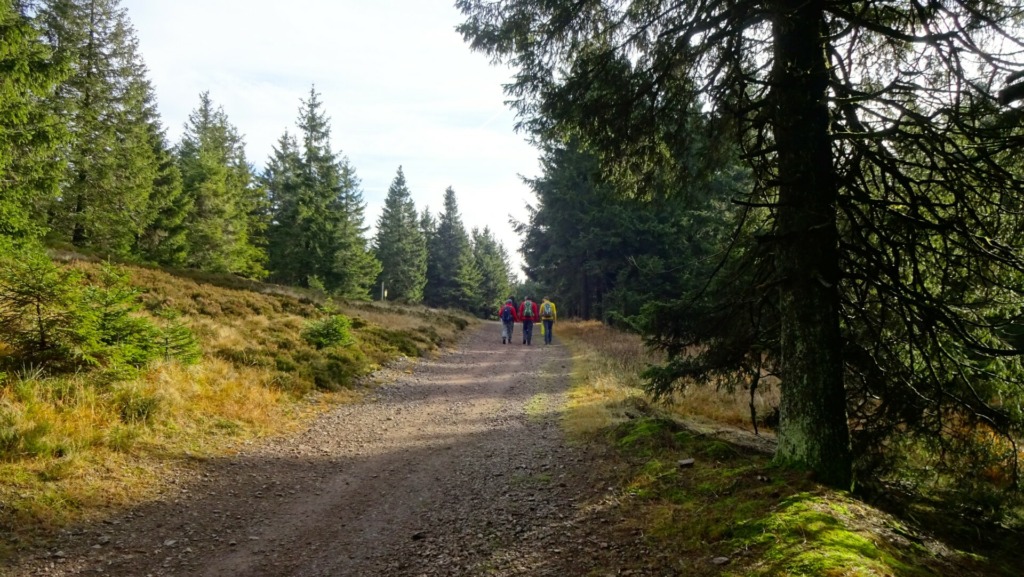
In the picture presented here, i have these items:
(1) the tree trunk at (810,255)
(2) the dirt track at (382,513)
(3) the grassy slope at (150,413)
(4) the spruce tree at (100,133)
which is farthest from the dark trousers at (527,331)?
(4) the spruce tree at (100,133)

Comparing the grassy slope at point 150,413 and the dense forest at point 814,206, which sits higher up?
the dense forest at point 814,206

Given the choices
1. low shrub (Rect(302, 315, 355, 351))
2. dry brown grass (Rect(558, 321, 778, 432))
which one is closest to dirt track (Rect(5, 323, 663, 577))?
dry brown grass (Rect(558, 321, 778, 432))

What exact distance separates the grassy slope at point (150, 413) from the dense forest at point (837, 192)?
22.1 ft

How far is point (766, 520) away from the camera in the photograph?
3.79 m

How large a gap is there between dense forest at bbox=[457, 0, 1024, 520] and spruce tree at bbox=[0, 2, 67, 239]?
1153 cm

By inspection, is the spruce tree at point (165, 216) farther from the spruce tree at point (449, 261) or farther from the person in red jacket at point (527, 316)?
the spruce tree at point (449, 261)

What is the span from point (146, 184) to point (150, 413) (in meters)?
25.8

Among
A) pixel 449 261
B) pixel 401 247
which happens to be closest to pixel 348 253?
pixel 401 247

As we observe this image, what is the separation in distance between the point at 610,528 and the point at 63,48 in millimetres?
31236

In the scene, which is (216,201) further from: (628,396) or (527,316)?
(628,396)

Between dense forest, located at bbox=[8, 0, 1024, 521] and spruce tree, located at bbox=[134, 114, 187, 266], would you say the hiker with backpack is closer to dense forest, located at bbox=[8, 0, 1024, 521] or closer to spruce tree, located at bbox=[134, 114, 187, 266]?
dense forest, located at bbox=[8, 0, 1024, 521]

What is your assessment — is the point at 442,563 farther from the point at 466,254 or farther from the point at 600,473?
the point at 466,254

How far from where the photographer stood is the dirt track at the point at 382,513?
430 cm

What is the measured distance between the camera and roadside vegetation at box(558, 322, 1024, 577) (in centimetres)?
333
